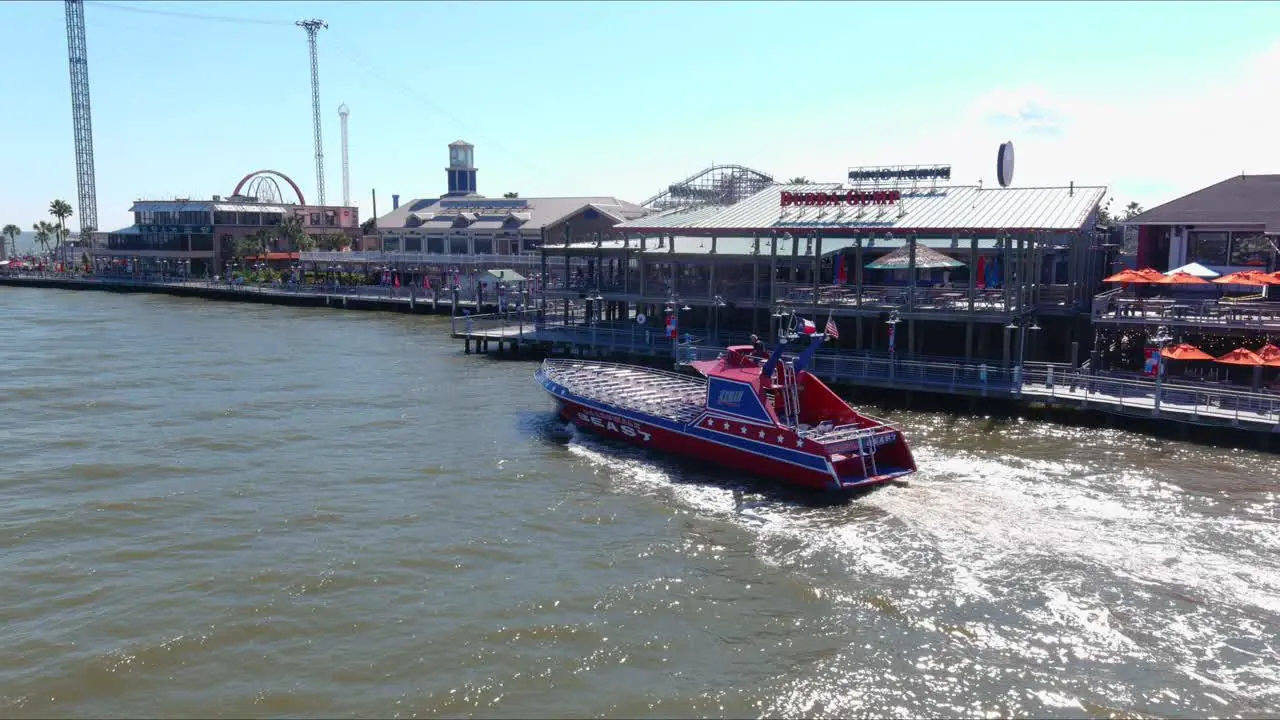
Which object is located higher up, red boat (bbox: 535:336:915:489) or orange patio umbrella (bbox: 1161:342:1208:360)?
orange patio umbrella (bbox: 1161:342:1208:360)

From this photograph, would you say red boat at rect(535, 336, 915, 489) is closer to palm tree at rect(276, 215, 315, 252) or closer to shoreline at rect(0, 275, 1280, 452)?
shoreline at rect(0, 275, 1280, 452)

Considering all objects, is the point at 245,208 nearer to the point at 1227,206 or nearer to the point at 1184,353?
the point at 1227,206

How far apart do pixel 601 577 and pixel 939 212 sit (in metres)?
29.9

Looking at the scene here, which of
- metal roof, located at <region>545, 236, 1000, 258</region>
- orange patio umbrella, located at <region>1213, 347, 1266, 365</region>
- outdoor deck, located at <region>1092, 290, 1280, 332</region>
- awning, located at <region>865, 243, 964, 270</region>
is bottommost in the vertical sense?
orange patio umbrella, located at <region>1213, 347, 1266, 365</region>

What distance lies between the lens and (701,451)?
29.1 m

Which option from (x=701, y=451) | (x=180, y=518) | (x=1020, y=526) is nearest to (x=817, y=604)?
(x=1020, y=526)

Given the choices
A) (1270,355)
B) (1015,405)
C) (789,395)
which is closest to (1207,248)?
(1270,355)

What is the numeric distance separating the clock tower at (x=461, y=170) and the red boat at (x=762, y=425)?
9020 centimetres

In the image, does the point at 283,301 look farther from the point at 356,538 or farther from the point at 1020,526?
the point at 1020,526

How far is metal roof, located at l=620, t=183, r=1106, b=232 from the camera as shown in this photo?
4062 centimetres

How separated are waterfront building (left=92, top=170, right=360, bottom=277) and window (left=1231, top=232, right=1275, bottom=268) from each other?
332ft

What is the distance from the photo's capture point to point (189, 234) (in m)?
116

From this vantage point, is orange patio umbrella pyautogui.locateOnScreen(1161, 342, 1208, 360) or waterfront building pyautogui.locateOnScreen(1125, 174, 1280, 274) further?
waterfront building pyautogui.locateOnScreen(1125, 174, 1280, 274)

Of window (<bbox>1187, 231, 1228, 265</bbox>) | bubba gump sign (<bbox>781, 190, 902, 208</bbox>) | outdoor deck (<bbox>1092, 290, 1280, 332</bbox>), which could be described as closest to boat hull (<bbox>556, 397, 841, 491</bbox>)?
outdoor deck (<bbox>1092, 290, 1280, 332</bbox>)
